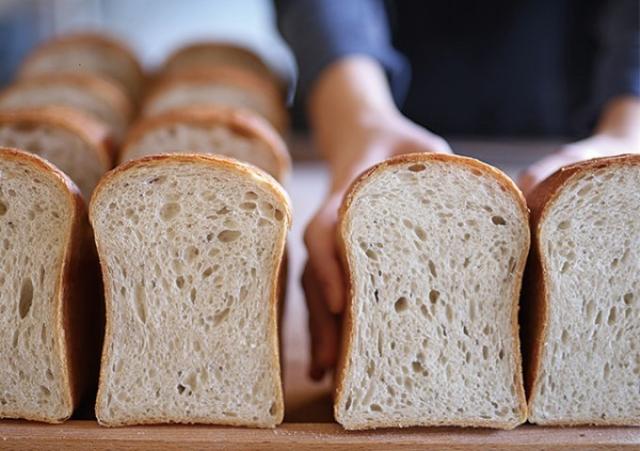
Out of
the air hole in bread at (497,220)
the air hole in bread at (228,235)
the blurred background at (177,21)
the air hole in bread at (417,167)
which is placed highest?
the blurred background at (177,21)

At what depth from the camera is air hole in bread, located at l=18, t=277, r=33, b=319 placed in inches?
67.3

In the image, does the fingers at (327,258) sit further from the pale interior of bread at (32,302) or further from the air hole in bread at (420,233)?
the pale interior of bread at (32,302)

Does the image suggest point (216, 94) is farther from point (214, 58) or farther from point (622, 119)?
point (622, 119)

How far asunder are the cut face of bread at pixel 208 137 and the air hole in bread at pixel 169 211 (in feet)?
2.23

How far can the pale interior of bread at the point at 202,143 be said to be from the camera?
2.34 metres

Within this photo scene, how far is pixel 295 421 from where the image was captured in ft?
6.14

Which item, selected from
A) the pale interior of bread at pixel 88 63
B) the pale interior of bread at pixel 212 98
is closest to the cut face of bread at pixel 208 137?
the pale interior of bread at pixel 212 98

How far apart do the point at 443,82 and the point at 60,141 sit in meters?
2.42

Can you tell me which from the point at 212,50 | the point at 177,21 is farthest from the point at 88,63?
the point at 177,21

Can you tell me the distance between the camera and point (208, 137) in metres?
2.34

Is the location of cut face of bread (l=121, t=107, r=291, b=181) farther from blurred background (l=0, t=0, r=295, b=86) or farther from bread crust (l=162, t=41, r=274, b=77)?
blurred background (l=0, t=0, r=295, b=86)

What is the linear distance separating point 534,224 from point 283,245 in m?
0.56

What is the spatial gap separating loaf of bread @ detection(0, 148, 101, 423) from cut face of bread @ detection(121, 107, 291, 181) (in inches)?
26.4

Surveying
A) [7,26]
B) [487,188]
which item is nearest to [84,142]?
[487,188]
